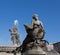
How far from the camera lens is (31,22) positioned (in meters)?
15.3

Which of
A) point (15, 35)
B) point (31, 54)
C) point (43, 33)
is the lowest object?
point (31, 54)

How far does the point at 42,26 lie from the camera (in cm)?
1518

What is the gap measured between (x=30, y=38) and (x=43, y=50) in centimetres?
99

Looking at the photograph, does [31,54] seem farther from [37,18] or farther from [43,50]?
[37,18]

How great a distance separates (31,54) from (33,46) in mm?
478

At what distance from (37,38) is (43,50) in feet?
2.57

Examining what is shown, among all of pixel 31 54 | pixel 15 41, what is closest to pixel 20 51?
pixel 31 54

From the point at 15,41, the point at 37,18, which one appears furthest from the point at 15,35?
the point at 37,18

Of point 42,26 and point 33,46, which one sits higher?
point 42,26

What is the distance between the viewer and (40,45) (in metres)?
15.1

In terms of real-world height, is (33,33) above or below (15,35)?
below

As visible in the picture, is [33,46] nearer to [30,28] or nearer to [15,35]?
[30,28]

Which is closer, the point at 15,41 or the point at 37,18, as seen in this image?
the point at 37,18

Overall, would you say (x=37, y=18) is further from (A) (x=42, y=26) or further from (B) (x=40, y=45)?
(B) (x=40, y=45)
